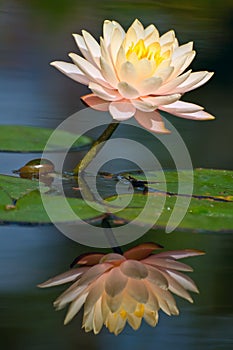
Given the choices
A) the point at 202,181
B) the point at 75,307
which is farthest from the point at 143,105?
the point at 75,307

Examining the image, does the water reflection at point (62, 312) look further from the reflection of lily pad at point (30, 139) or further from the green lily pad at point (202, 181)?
the reflection of lily pad at point (30, 139)

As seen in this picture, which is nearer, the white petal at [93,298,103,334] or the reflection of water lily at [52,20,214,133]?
the white petal at [93,298,103,334]

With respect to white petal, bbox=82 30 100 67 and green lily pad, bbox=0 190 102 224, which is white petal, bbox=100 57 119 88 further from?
green lily pad, bbox=0 190 102 224

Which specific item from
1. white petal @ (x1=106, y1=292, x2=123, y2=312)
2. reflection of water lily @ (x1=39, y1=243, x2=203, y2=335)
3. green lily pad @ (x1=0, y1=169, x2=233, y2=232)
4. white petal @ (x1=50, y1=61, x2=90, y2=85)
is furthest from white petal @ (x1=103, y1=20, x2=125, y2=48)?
white petal @ (x1=106, y1=292, x2=123, y2=312)

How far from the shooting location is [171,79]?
160cm

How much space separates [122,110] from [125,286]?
413mm

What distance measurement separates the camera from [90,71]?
62.9 inches

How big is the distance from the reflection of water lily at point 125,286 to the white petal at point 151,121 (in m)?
0.26

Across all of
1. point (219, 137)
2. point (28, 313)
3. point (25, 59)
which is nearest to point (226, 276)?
point (28, 313)

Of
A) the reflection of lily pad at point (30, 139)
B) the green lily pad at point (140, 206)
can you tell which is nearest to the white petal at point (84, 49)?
the green lily pad at point (140, 206)

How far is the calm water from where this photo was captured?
1.21 m

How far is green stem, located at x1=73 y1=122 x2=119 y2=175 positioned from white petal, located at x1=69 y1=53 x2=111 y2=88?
12 cm

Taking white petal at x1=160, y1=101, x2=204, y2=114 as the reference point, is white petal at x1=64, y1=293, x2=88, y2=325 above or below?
below

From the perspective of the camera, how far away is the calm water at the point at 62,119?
1.21m
